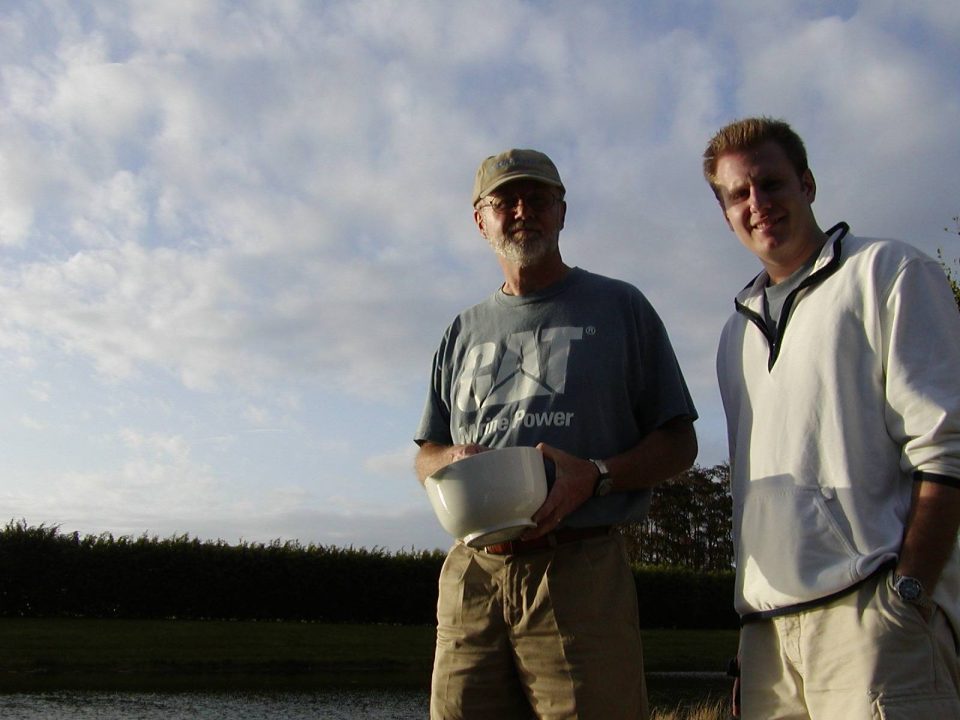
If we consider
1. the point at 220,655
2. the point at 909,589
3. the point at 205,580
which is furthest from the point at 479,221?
the point at 205,580

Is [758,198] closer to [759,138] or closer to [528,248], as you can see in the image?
[759,138]

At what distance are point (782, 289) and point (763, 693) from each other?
1.03m

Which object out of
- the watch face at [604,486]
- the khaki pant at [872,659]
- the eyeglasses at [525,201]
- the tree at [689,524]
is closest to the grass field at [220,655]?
the eyeglasses at [525,201]

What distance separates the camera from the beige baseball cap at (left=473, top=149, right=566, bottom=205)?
2.98 meters

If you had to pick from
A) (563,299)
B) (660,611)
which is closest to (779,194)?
(563,299)

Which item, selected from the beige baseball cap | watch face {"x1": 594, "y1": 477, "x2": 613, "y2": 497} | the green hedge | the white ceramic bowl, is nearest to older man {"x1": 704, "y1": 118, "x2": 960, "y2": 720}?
watch face {"x1": 594, "y1": 477, "x2": 613, "y2": 497}

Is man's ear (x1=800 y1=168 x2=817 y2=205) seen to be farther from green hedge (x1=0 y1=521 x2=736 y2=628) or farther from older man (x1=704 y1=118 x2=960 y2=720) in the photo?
green hedge (x1=0 y1=521 x2=736 y2=628)

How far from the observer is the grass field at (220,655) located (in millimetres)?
14023

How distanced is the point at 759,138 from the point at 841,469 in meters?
0.93

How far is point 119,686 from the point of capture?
13.0 meters

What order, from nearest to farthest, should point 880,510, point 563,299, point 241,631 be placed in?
1. point 880,510
2. point 563,299
3. point 241,631

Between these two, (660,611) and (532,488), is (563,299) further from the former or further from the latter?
(660,611)

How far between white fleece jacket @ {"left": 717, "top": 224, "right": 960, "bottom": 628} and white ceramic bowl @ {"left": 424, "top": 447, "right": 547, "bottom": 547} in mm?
551

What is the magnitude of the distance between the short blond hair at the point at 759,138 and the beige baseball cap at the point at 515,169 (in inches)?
23.0
